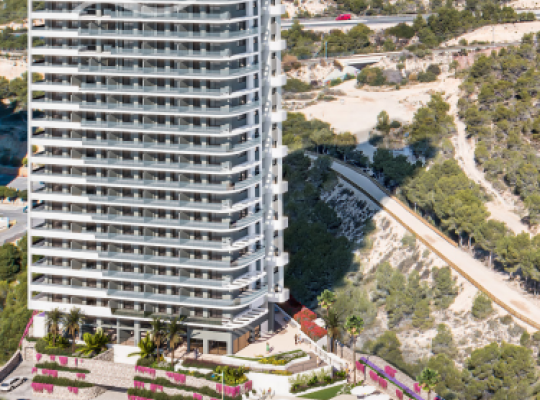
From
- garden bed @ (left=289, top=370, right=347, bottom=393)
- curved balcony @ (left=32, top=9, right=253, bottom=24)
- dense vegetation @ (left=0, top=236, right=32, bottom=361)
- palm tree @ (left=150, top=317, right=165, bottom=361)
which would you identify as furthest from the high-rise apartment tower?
dense vegetation @ (left=0, top=236, right=32, bottom=361)

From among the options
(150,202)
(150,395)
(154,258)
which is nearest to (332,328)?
(154,258)

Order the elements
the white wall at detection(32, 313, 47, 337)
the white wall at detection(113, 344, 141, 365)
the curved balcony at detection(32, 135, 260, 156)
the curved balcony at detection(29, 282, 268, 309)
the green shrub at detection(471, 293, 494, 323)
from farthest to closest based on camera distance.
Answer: the green shrub at detection(471, 293, 494, 323)
the white wall at detection(32, 313, 47, 337)
the white wall at detection(113, 344, 141, 365)
the curved balcony at detection(29, 282, 268, 309)
the curved balcony at detection(32, 135, 260, 156)

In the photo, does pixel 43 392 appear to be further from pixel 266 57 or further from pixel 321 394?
pixel 266 57

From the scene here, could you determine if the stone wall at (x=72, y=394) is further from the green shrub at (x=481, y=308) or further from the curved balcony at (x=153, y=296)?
the green shrub at (x=481, y=308)

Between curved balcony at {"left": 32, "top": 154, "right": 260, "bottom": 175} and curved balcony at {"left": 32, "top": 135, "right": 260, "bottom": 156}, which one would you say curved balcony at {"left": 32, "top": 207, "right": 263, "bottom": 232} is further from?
curved balcony at {"left": 32, "top": 135, "right": 260, "bottom": 156}

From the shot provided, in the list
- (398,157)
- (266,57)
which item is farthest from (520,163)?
(266,57)

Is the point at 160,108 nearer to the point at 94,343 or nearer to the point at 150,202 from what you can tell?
the point at 150,202
